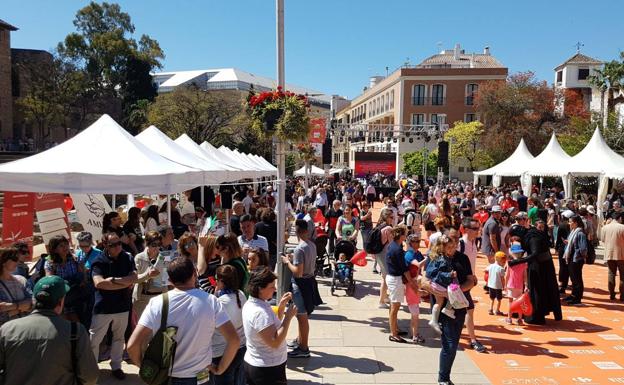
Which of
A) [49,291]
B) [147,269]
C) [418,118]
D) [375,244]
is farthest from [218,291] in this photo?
[418,118]

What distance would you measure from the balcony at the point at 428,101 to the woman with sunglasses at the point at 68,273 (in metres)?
50.0

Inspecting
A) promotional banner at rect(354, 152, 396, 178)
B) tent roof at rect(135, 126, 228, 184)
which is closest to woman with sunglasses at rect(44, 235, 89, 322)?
tent roof at rect(135, 126, 228, 184)

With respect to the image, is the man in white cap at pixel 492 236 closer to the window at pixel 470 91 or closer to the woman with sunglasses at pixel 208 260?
the woman with sunglasses at pixel 208 260

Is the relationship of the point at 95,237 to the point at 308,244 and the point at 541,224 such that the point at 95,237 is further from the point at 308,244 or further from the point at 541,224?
the point at 541,224

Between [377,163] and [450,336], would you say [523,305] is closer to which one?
[450,336]

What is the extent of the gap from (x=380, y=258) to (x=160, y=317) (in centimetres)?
581

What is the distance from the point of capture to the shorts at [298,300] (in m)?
5.94

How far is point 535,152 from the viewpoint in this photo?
37.8 metres

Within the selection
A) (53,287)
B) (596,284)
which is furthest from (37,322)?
(596,284)

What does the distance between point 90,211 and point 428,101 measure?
45847 millimetres

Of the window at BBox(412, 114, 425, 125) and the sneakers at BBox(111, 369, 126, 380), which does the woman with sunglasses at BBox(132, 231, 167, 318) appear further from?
the window at BBox(412, 114, 425, 125)

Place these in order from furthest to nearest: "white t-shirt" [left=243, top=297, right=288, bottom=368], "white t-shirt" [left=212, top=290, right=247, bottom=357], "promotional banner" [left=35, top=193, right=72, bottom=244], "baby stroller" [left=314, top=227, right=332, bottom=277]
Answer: "baby stroller" [left=314, top=227, right=332, bottom=277] → "promotional banner" [left=35, top=193, right=72, bottom=244] → "white t-shirt" [left=212, top=290, right=247, bottom=357] → "white t-shirt" [left=243, top=297, right=288, bottom=368]

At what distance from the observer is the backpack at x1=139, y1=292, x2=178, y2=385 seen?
10.2 feet

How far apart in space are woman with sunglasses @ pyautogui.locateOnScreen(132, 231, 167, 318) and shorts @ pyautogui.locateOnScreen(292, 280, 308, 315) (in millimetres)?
1551
